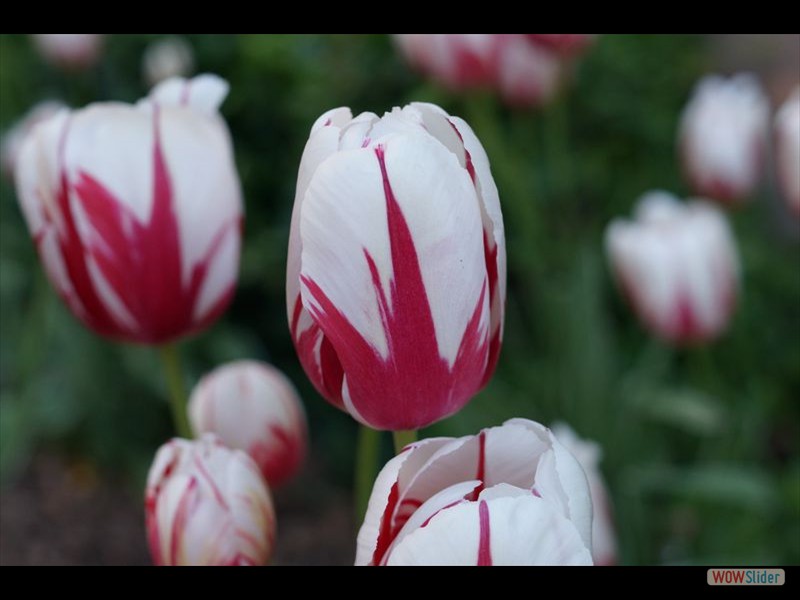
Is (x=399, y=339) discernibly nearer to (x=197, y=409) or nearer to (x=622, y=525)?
(x=197, y=409)

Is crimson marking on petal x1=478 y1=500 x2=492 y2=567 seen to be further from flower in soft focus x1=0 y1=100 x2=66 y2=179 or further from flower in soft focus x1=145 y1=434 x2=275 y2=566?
flower in soft focus x1=0 y1=100 x2=66 y2=179

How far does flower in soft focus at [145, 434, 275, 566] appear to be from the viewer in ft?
1.39

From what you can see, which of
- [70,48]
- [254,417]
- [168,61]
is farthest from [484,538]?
[70,48]

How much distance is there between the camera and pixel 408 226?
0.35m

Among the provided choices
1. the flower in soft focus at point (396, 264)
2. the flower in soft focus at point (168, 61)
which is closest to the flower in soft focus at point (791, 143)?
the flower in soft focus at point (396, 264)

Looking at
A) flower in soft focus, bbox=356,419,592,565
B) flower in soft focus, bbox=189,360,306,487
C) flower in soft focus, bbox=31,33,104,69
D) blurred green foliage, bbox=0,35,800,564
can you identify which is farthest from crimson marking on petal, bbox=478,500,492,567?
flower in soft focus, bbox=31,33,104,69

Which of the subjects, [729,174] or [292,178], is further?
[292,178]

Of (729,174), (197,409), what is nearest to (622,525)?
(729,174)

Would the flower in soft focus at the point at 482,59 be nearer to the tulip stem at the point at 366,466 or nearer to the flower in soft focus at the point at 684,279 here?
the flower in soft focus at the point at 684,279

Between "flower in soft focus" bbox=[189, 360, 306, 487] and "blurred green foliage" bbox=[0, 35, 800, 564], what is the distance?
0.73 m

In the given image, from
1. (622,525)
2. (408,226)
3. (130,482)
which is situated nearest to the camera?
(408,226)

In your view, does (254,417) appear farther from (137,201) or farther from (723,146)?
(723,146)
